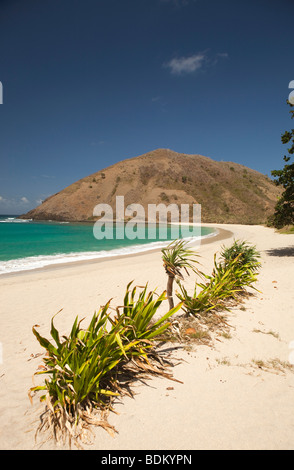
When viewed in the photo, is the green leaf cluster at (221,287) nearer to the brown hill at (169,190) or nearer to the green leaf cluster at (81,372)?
the green leaf cluster at (81,372)

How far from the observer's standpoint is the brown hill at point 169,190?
84.1m

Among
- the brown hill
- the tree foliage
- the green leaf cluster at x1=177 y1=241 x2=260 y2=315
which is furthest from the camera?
the brown hill

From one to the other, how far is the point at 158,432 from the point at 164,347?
1.63m

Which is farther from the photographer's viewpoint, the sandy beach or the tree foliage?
the tree foliage

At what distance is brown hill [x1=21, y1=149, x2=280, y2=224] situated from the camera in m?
84.1

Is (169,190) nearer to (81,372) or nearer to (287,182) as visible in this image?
(287,182)

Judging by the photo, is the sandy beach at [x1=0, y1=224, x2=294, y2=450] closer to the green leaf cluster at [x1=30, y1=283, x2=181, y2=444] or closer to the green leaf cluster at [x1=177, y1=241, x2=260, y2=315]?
the green leaf cluster at [x1=30, y1=283, x2=181, y2=444]

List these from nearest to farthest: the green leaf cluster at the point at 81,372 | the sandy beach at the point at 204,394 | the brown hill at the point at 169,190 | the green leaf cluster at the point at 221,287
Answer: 1. the sandy beach at the point at 204,394
2. the green leaf cluster at the point at 81,372
3. the green leaf cluster at the point at 221,287
4. the brown hill at the point at 169,190

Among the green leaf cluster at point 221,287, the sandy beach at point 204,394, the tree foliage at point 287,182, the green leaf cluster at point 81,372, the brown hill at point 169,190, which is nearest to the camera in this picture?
the sandy beach at point 204,394

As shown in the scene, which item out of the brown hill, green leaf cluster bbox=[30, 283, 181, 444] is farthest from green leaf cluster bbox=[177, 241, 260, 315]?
the brown hill

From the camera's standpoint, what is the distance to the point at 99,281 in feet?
30.7

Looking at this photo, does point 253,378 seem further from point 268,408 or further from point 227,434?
point 227,434

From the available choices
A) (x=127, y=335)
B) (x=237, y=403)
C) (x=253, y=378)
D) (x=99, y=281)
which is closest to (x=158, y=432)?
(x=237, y=403)

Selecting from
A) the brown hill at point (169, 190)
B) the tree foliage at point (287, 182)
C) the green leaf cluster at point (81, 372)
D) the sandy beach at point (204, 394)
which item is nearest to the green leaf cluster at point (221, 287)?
the sandy beach at point (204, 394)
